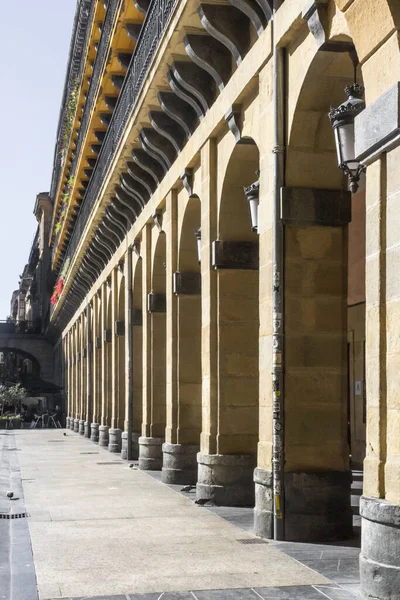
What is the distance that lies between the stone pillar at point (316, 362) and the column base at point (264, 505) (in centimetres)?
20

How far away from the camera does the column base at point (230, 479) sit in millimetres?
12930

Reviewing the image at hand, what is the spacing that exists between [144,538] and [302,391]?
2.26m

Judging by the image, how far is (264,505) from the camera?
33.7 ft

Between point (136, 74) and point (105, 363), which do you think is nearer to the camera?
point (136, 74)

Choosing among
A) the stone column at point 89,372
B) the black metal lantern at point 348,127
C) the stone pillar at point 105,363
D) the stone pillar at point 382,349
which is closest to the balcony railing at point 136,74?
the black metal lantern at point 348,127

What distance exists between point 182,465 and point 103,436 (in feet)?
44.0

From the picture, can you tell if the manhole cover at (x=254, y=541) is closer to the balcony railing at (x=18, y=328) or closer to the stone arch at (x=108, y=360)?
the stone arch at (x=108, y=360)

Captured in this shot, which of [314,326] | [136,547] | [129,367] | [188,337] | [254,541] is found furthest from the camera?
[129,367]

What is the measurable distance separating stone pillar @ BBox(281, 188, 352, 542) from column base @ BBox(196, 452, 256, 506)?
2.83 meters

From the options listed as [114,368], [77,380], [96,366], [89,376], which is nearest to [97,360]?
[96,366]

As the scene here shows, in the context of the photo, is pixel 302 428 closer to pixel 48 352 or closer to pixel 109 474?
pixel 109 474

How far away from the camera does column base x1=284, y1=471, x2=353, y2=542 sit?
32.8 ft

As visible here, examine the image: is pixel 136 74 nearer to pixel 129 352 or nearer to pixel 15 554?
pixel 129 352

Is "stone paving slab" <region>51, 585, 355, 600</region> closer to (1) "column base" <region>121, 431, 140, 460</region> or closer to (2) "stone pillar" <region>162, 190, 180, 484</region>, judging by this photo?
(2) "stone pillar" <region>162, 190, 180, 484</region>
